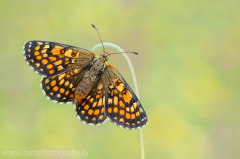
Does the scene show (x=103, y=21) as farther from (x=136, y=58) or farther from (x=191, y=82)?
(x=191, y=82)

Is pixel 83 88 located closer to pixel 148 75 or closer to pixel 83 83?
pixel 83 83

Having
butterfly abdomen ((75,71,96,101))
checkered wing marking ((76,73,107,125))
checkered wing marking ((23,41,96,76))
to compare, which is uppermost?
checkered wing marking ((23,41,96,76))

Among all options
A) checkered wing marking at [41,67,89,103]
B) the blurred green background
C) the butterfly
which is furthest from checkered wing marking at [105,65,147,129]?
the blurred green background

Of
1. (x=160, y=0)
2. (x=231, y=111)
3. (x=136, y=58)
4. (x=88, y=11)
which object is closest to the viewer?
(x=231, y=111)

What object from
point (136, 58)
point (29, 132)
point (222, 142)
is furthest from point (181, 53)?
point (29, 132)

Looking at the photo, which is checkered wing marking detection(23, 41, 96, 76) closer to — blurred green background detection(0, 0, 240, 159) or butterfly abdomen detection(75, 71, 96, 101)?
butterfly abdomen detection(75, 71, 96, 101)

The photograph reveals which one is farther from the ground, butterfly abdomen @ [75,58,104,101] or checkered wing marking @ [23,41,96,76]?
checkered wing marking @ [23,41,96,76]
